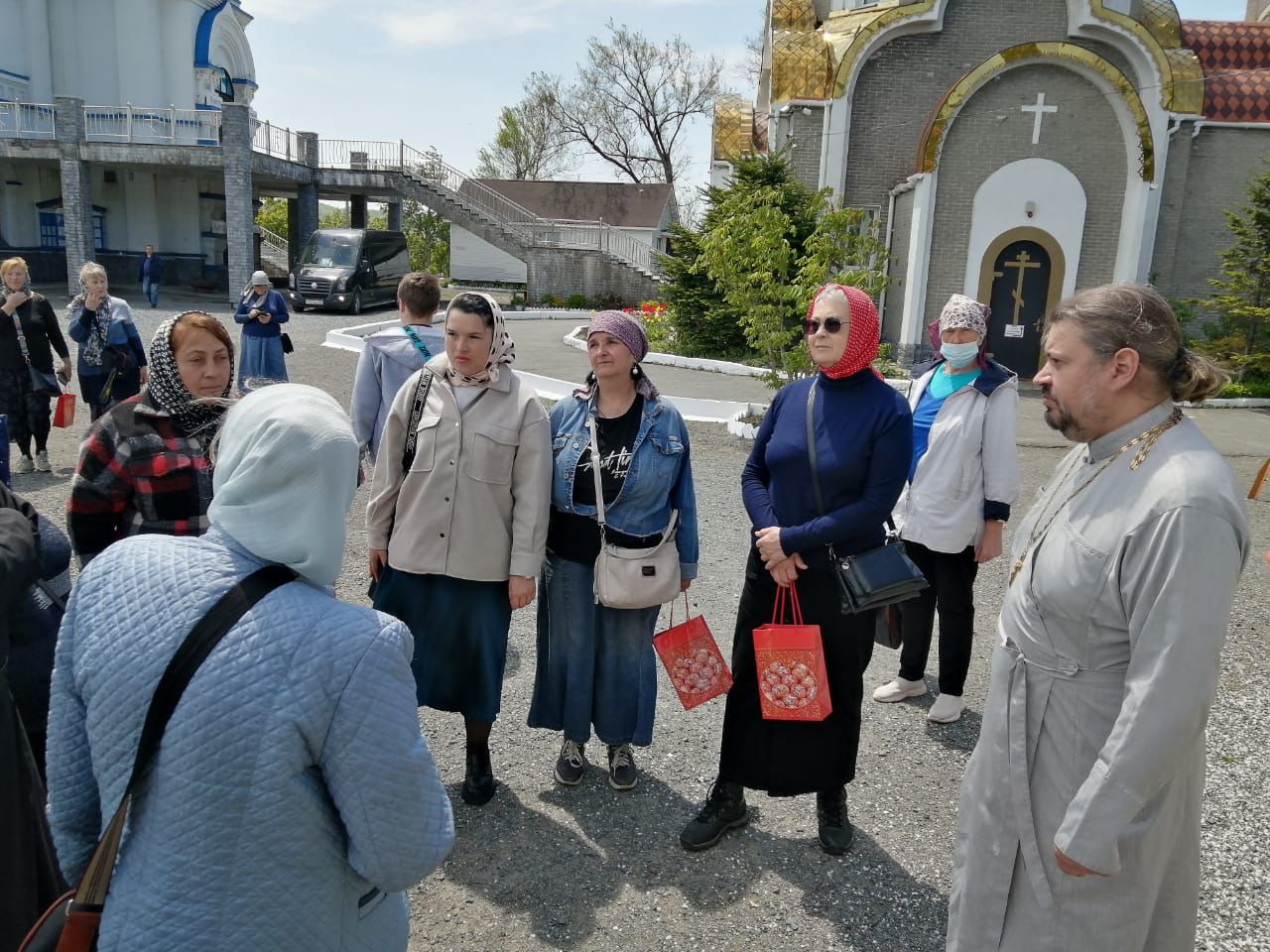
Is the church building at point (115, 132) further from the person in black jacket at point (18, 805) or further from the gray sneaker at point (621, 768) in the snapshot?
the person in black jacket at point (18, 805)

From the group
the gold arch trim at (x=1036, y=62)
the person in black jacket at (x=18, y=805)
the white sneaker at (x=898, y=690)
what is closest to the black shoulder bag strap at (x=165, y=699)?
the person in black jacket at (x=18, y=805)

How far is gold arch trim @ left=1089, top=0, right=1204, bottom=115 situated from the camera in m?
17.2

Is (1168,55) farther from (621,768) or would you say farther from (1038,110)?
(621,768)

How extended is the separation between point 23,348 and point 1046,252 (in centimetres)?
1620

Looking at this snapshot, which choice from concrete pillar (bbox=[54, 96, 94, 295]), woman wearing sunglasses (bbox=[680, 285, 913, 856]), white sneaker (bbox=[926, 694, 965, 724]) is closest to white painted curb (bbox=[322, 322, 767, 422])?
white sneaker (bbox=[926, 694, 965, 724])

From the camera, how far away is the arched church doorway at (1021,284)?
17.2m

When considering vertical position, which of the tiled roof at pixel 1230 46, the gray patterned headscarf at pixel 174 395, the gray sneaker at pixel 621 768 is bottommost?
the gray sneaker at pixel 621 768

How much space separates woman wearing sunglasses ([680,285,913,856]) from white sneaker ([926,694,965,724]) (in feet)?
3.64

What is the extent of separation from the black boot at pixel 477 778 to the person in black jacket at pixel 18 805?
1.64 metres

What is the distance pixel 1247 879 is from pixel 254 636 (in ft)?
11.7

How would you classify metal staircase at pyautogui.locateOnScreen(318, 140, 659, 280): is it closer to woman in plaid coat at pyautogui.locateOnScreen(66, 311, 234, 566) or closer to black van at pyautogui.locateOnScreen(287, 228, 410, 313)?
black van at pyautogui.locateOnScreen(287, 228, 410, 313)

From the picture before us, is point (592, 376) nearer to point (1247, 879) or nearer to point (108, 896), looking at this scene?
point (108, 896)

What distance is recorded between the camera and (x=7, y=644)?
7.34 ft

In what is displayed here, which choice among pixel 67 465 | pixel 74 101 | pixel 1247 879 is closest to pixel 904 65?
pixel 67 465
